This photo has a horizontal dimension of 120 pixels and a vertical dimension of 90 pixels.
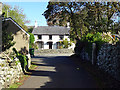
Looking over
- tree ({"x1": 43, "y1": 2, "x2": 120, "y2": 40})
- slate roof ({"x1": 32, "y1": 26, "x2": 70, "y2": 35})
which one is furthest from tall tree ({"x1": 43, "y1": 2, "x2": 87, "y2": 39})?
slate roof ({"x1": 32, "y1": 26, "x2": 70, "y2": 35})

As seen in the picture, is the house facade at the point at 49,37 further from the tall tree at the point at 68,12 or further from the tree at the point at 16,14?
the tall tree at the point at 68,12

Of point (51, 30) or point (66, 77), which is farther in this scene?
point (51, 30)

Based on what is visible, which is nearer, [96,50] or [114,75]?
[114,75]

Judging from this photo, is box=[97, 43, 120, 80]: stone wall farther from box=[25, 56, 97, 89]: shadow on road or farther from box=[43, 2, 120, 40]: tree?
box=[43, 2, 120, 40]: tree

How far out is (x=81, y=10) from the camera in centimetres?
2684

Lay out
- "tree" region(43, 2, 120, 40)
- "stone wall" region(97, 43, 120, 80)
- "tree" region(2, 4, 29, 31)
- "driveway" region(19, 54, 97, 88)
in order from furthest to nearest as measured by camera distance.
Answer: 1. "tree" region(2, 4, 29, 31)
2. "tree" region(43, 2, 120, 40)
3. "driveway" region(19, 54, 97, 88)
4. "stone wall" region(97, 43, 120, 80)

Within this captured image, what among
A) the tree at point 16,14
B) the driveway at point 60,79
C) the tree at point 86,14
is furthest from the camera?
the tree at point 16,14

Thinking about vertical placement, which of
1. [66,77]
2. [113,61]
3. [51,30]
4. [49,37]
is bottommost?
[66,77]

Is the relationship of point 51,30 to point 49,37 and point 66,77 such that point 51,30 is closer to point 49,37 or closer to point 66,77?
point 49,37

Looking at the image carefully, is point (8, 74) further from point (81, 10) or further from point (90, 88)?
point (81, 10)

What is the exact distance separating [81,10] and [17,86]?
19.1m

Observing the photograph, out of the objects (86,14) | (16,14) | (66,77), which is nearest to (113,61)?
(66,77)

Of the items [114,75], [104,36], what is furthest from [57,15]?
[114,75]

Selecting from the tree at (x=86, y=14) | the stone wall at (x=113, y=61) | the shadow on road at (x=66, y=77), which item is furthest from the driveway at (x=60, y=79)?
the tree at (x=86, y=14)
